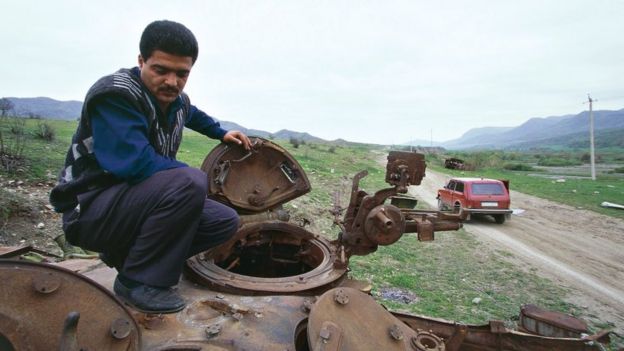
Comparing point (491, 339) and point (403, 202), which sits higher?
point (403, 202)

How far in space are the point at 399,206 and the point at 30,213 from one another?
6.28 m

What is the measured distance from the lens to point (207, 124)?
143 inches

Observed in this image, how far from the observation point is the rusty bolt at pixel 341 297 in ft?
7.97

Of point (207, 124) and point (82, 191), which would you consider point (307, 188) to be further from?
point (82, 191)

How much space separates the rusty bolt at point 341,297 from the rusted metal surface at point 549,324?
6.61 feet

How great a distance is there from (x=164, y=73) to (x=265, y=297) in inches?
59.4

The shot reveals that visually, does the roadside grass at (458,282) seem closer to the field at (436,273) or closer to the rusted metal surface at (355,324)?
the field at (436,273)

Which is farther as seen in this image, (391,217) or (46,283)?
(391,217)

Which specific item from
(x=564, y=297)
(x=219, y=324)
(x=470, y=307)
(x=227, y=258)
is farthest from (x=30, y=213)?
(x=564, y=297)

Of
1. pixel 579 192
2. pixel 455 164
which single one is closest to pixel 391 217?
pixel 455 164

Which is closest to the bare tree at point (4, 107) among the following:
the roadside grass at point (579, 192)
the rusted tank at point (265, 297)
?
the rusted tank at point (265, 297)

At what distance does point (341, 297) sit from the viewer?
2451 mm

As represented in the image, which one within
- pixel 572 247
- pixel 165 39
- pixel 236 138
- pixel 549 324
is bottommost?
pixel 572 247

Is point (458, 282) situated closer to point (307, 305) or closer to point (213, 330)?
point (307, 305)
